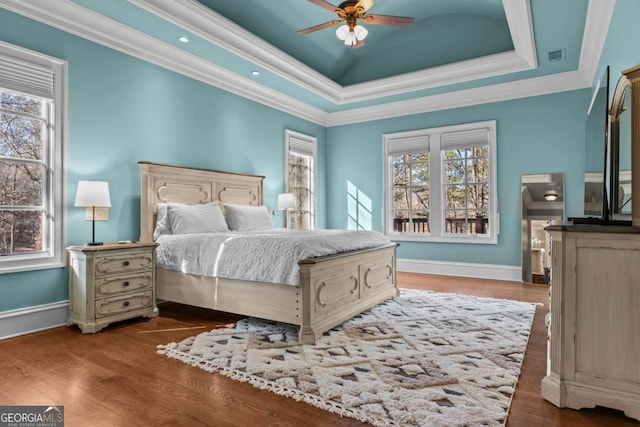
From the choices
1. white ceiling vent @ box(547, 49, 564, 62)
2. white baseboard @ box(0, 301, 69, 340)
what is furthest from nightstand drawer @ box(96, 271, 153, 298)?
white ceiling vent @ box(547, 49, 564, 62)

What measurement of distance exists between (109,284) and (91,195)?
791mm

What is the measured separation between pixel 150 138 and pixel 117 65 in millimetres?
783

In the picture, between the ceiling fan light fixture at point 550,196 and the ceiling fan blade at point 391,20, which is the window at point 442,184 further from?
the ceiling fan blade at point 391,20

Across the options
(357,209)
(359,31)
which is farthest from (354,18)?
(357,209)

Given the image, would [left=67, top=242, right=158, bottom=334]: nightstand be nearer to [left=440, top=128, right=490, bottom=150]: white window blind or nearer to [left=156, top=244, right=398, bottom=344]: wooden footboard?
[left=156, top=244, right=398, bottom=344]: wooden footboard

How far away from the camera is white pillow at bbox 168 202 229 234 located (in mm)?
3924

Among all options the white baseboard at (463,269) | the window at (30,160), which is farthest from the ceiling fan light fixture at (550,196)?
the window at (30,160)

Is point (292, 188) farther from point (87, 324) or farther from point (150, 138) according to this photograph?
point (87, 324)

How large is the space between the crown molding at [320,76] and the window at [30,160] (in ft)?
3.51

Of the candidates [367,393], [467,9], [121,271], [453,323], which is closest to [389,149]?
[467,9]

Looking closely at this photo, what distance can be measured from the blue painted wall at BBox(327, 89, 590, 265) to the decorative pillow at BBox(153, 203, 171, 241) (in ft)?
12.2

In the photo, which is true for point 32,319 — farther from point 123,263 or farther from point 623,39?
point 623,39

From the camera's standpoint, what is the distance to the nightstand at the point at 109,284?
10.2ft

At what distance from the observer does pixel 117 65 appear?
3.80m
